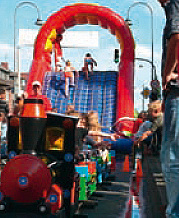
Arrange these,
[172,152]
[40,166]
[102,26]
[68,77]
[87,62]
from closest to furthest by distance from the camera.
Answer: [172,152]
[40,166]
[68,77]
[87,62]
[102,26]

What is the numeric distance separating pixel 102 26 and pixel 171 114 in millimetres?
19386

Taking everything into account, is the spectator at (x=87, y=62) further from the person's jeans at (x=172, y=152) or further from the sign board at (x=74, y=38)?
the person's jeans at (x=172, y=152)

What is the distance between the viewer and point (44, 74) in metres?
19.6

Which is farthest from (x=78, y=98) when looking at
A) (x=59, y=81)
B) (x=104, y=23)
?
(x=104, y=23)

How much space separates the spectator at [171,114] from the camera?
8.40ft

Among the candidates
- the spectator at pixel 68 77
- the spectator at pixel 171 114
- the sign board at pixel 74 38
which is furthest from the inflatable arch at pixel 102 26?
the spectator at pixel 171 114

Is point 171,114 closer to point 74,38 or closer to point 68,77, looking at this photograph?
point 68,77

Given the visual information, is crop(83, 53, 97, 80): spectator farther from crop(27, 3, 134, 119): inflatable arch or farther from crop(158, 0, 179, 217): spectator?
crop(158, 0, 179, 217): spectator

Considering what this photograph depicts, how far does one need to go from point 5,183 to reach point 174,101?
2395 mm

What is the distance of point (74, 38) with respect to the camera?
29297 mm

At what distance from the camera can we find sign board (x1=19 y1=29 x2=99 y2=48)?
27.7 metres

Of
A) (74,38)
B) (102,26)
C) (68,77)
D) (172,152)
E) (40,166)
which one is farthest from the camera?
(74,38)

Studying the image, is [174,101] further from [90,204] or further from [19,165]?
[90,204]

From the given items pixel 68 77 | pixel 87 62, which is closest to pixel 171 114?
pixel 68 77
